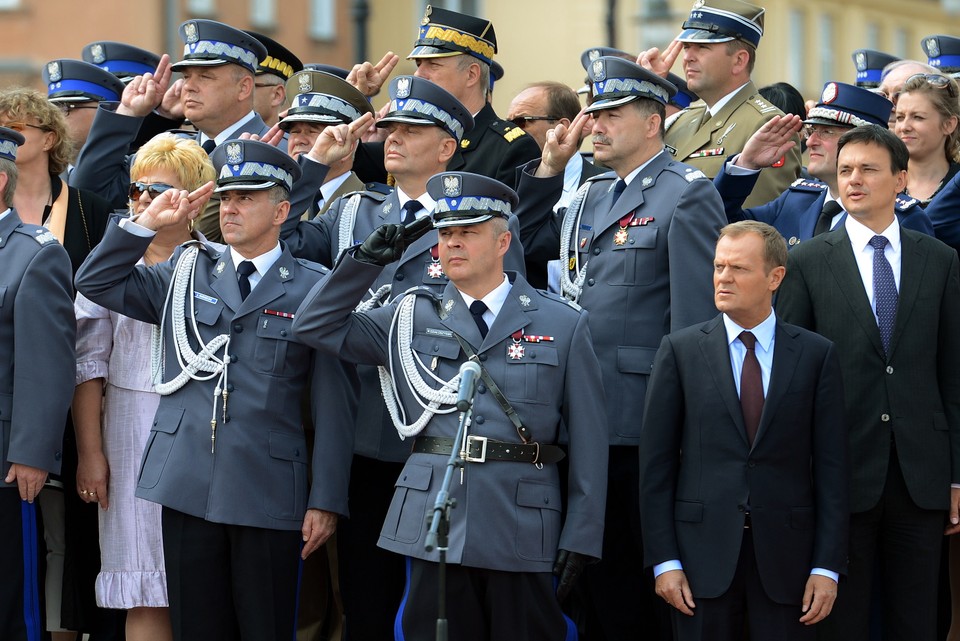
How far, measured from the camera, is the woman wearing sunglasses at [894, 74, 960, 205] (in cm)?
755

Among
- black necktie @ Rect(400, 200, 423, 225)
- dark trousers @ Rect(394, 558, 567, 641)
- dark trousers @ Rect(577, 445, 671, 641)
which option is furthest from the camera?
black necktie @ Rect(400, 200, 423, 225)

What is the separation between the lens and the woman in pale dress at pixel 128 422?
6688mm

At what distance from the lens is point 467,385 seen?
5.38m

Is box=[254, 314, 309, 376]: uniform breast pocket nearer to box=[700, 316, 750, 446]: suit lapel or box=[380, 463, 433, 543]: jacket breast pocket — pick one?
box=[380, 463, 433, 543]: jacket breast pocket

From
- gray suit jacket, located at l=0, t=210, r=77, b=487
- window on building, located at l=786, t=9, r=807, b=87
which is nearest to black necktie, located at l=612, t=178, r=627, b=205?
gray suit jacket, located at l=0, t=210, r=77, b=487

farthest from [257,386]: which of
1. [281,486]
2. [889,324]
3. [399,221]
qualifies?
[889,324]

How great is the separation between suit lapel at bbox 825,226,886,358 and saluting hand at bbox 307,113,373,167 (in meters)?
2.17

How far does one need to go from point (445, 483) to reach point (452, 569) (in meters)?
0.84

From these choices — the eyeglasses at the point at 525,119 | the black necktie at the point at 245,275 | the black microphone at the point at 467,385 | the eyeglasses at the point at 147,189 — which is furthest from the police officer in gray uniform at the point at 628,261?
the eyeglasses at the point at 525,119

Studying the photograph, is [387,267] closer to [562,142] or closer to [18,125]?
[562,142]

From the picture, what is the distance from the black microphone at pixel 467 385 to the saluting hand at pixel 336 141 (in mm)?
2064

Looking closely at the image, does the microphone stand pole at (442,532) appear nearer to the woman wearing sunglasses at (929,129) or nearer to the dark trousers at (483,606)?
the dark trousers at (483,606)

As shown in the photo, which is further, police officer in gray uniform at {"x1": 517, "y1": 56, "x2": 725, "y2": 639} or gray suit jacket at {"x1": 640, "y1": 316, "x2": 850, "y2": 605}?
police officer in gray uniform at {"x1": 517, "y1": 56, "x2": 725, "y2": 639}

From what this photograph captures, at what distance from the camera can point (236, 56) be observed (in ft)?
26.7
